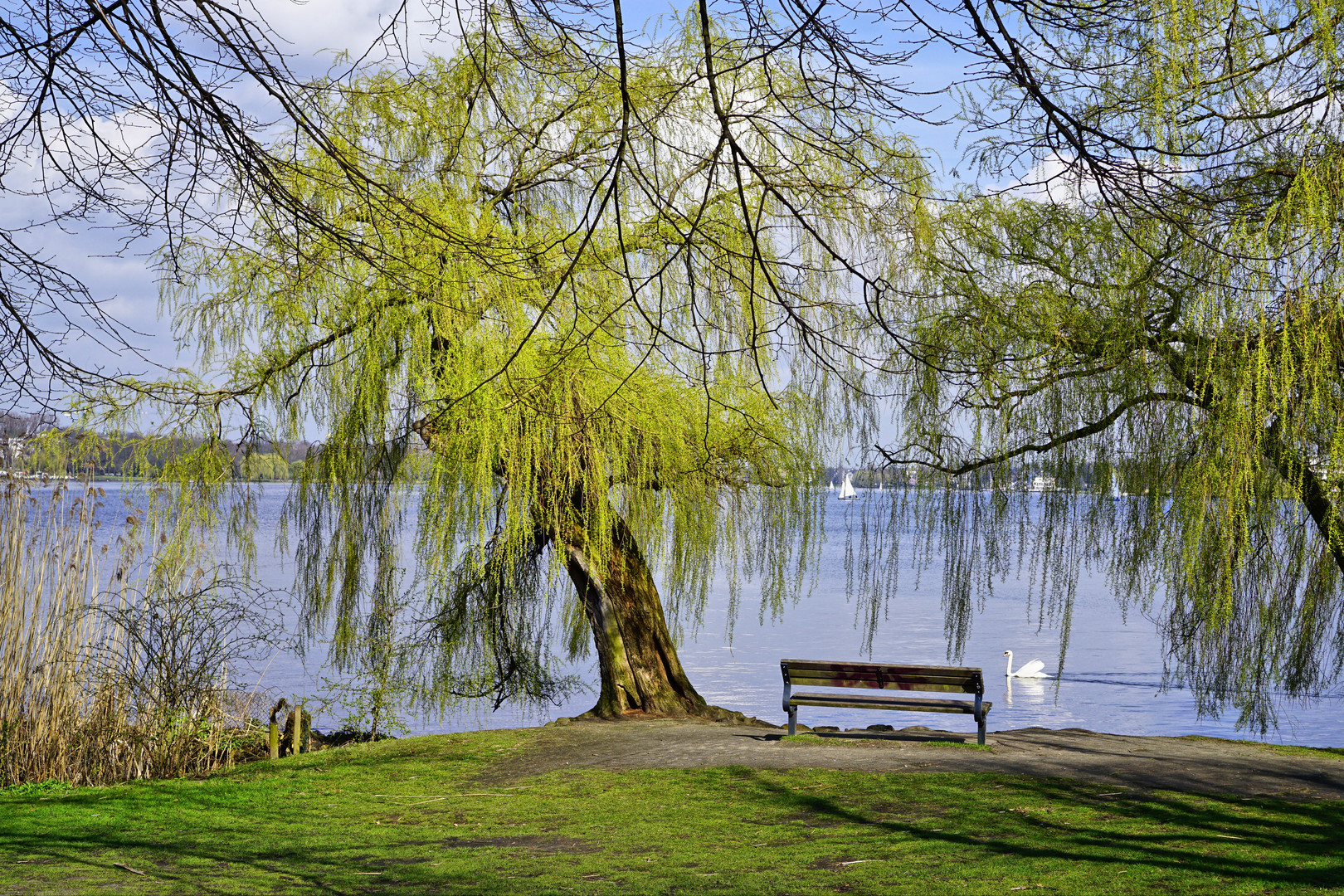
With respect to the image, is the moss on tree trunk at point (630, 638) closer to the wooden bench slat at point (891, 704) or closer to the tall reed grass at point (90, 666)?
the wooden bench slat at point (891, 704)

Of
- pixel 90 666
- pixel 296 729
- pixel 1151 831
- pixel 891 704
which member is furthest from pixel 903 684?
pixel 90 666

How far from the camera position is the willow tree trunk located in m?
8.12

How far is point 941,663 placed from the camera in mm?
15117

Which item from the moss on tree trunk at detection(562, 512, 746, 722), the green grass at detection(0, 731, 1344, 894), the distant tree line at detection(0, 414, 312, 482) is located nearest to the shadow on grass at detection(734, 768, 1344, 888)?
the green grass at detection(0, 731, 1344, 894)

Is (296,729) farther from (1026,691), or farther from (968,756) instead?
(1026,691)

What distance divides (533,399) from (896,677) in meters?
2.81

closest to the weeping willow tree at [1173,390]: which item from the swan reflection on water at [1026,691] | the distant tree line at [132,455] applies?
the distant tree line at [132,455]

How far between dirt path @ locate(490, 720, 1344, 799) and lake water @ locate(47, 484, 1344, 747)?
102cm

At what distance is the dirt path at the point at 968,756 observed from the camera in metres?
5.47

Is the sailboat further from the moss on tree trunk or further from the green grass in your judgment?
the green grass

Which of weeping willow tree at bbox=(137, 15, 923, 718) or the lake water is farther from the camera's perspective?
the lake water

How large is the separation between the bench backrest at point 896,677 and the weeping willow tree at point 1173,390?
135 centimetres

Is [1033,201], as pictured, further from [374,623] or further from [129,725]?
[129,725]

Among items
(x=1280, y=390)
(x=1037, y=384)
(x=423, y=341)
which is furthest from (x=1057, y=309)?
(x=423, y=341)
